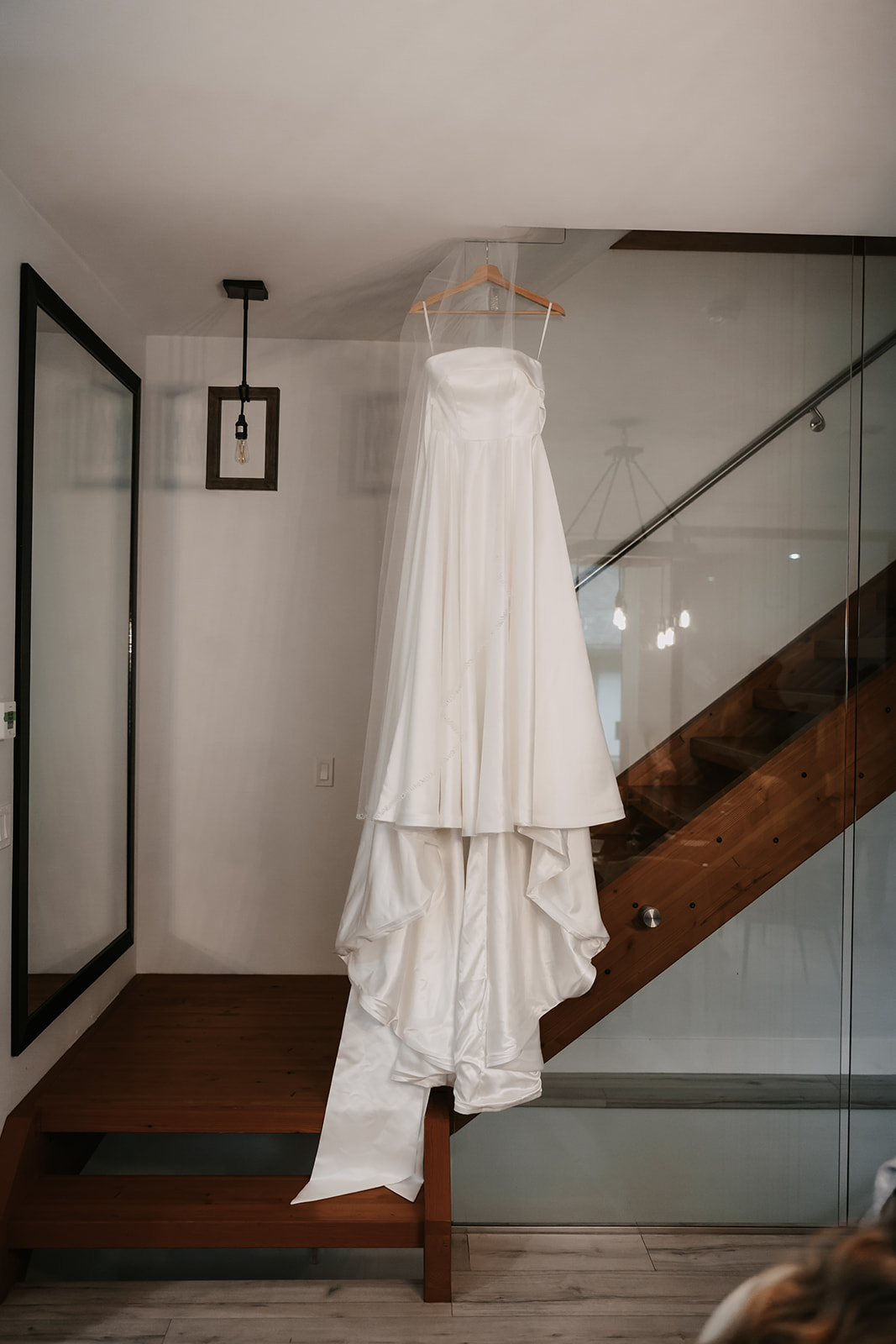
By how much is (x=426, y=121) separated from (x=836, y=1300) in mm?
1890

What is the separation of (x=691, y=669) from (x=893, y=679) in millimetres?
534

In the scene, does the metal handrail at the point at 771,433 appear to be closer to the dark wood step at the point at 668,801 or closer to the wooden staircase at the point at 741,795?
the wooden staircase at the point at 741,795

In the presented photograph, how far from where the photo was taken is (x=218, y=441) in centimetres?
296

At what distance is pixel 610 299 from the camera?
2289 mm

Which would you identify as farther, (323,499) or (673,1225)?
(323,499)

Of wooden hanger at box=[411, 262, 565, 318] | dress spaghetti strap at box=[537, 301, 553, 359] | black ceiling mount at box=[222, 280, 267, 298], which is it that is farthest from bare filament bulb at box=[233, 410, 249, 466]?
dress spaghetti strap at box=[537, 301, 553, 359]

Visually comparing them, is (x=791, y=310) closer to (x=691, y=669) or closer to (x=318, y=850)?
(x=691, y=669)

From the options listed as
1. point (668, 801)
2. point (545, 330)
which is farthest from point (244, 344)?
point (668, 801)

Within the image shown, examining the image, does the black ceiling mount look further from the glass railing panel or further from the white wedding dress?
the glass railing panel

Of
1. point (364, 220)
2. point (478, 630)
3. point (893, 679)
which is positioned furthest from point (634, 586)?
point (364, 220)

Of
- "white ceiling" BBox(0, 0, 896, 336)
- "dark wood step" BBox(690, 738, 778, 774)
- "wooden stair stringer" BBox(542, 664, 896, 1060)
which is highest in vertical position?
"white ceiling" BBox(0, 0, 896, 336)

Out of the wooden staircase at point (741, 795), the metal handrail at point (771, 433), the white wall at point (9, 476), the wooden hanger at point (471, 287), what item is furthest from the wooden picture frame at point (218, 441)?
the wooden staircase at point (741, 795)

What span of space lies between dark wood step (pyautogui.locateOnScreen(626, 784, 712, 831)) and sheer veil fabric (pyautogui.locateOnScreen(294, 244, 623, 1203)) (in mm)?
240

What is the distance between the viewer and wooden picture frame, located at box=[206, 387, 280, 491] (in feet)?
9.60
